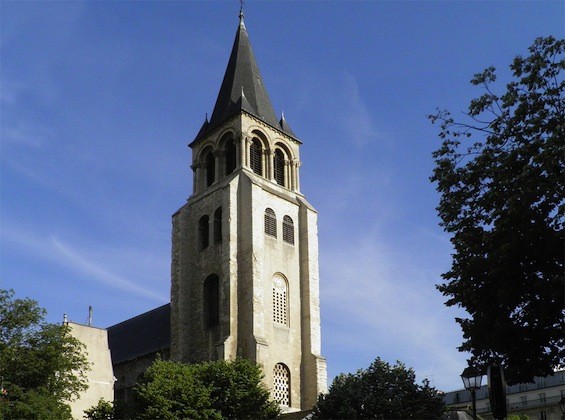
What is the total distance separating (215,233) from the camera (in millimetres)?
41062

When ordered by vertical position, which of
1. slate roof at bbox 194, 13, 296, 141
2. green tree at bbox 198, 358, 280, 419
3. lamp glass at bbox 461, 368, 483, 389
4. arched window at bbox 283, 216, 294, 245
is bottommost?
lamp glass at bbox 461, 368, 483, 389

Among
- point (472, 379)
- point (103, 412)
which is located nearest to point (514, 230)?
point (472, 379)

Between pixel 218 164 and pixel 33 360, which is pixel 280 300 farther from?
pixel 33 360

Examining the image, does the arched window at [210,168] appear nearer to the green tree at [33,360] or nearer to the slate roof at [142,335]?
the slate roof at [142,335]

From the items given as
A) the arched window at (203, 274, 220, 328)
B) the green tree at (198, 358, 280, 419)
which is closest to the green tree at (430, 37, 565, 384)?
the green tree at (198, 358, 280, 419)

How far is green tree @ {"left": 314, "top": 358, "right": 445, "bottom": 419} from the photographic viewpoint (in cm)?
2802

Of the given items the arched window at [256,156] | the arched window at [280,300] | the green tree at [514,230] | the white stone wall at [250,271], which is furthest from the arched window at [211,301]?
the green tree at [514,230]

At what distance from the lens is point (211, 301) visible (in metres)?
39.7

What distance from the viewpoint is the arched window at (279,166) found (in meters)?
44.6

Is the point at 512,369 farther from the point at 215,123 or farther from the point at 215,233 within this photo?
the point at 215,123

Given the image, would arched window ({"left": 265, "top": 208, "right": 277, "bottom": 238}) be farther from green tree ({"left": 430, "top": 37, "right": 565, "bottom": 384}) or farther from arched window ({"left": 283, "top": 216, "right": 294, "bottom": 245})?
green tree ({"left": 430, "top": 37, "right": 565, "bottom": 384})

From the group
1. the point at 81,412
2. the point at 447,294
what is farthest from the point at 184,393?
the point at 447,294

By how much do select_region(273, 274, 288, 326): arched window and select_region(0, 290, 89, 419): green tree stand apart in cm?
1420

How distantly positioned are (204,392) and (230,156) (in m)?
18.9
